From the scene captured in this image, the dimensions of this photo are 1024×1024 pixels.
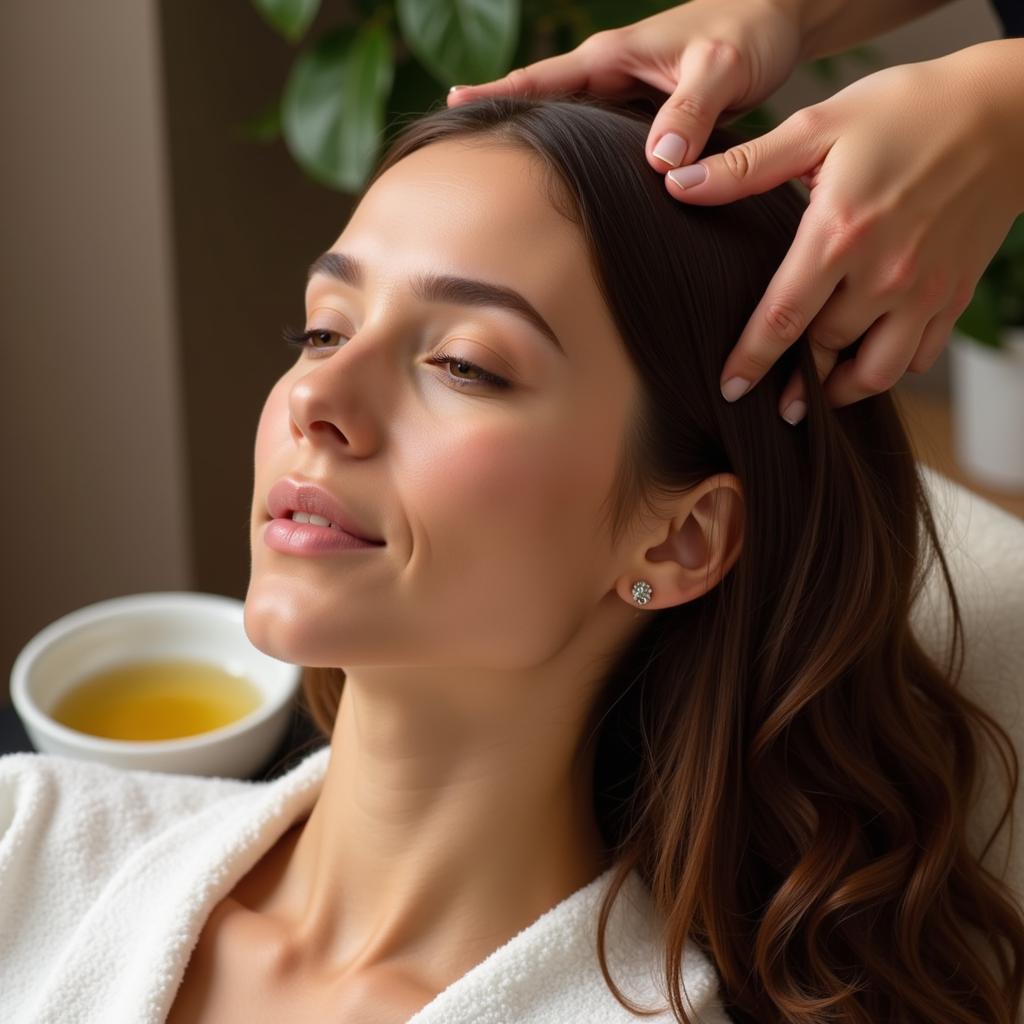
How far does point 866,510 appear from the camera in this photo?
41.7 inches

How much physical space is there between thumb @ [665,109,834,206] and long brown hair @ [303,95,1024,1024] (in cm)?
4

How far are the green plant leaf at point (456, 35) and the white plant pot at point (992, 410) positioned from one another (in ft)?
3.27

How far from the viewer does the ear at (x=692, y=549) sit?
105cm

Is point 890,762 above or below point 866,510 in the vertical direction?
below

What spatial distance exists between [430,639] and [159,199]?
4.45 ft

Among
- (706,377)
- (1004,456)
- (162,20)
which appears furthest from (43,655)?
(1004,456)

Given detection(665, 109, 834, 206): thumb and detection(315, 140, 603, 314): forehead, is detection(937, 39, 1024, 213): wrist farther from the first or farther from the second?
detection(315, 140, 603, 314): forehead

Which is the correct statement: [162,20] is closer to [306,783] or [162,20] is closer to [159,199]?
[159,199]

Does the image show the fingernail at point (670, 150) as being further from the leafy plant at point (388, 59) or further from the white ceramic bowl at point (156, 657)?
the leafy plant at point (388, 59)

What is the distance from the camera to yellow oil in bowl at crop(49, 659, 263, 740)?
140 cm

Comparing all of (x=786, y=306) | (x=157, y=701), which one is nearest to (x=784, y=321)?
(x=786, y=306)

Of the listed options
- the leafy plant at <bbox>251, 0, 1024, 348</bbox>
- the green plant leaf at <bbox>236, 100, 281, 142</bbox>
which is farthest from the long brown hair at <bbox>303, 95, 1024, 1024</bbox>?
the green plant leaf at <bbox>236, 100, 281, 142</bbox>

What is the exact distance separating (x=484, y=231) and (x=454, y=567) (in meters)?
0.23

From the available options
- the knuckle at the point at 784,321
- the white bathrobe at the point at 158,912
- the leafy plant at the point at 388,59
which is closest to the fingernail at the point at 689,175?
the knuckle at the point at 784,321
